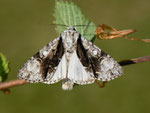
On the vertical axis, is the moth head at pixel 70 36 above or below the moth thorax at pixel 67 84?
above

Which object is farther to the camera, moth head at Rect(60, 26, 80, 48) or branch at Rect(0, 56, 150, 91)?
moth head at Rect(60, 26, 80, 48)

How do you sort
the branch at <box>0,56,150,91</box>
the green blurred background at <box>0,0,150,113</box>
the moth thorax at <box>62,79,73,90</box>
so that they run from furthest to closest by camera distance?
the green blurred background at <box>0,0,150,113</box> < the moth thorax at <box>62,79,73,90</box> < the branch at <box>0,56,150,91</box>

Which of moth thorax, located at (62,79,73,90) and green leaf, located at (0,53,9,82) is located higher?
green leaf, located at (0,53,9,82)

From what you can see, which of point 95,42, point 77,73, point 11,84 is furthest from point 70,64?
point 95,42

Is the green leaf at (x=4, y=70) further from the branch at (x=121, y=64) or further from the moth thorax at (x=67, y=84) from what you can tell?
the moth thorax at (x=67, y=84)

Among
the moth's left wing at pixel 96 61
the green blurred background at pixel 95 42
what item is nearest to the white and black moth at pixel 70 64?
the moth's left wing at pixel 96 61

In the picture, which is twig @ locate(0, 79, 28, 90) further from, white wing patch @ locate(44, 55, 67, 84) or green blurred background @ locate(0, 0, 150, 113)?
green blurred background @ locate(0, 0, 150, 113)

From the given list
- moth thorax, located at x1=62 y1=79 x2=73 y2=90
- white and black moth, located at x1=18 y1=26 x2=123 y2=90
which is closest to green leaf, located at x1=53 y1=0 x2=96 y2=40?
white and black moth, located at x1=18 y1=26 x2=123 y2=90

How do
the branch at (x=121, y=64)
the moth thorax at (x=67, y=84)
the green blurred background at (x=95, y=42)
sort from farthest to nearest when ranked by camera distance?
the green blurred background at (x=95, y=42)
the moth thorax at (x=67, y=84)
the branch at (x=121, y=64)
